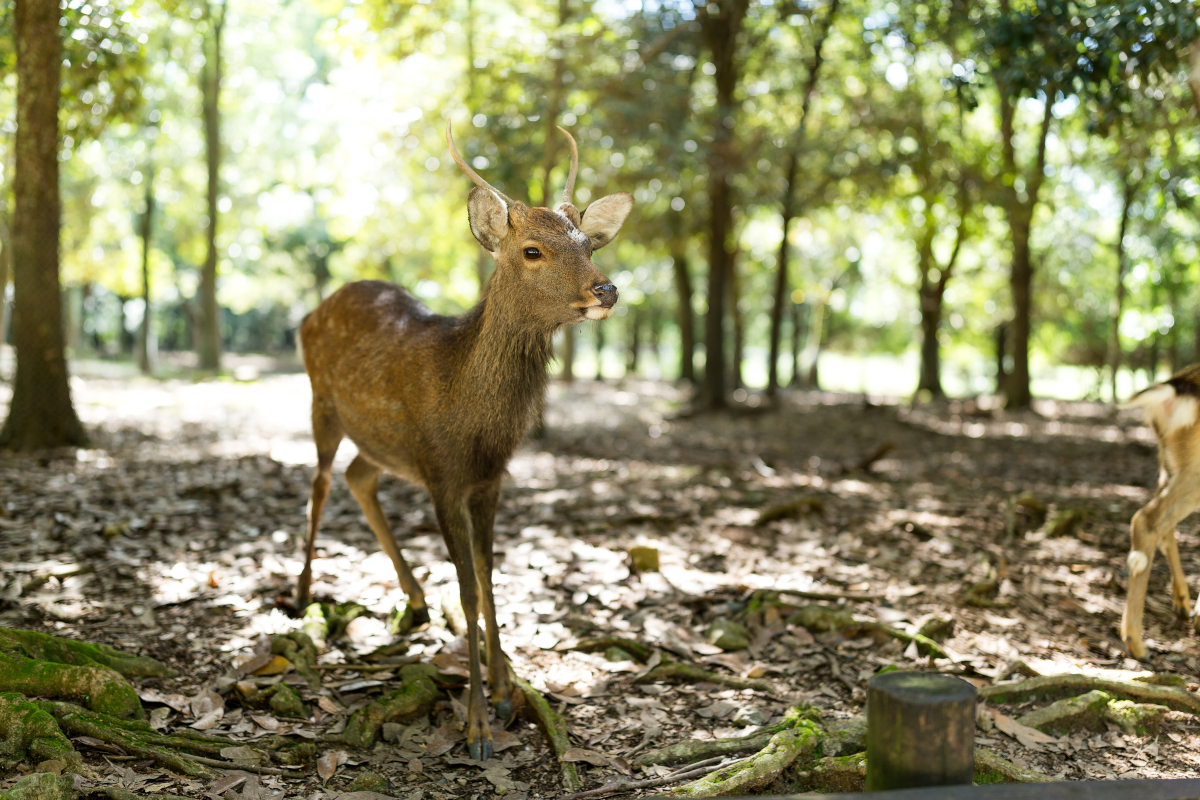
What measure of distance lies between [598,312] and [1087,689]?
279cm

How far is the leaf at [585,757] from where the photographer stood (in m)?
3.22

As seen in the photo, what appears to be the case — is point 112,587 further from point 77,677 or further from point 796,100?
point 796,100

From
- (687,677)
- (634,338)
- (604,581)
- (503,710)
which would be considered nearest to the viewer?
(503,710)

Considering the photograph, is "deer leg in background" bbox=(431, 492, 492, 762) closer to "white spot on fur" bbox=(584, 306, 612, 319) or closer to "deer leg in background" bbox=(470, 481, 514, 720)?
"deer leg in background" bbox=(470, 481, 514, 720)

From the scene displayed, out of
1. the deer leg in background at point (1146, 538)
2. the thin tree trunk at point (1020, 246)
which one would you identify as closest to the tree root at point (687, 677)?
the deer leg in background at point (1146, 538)

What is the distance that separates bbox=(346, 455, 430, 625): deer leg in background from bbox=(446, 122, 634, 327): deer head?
5.78ft

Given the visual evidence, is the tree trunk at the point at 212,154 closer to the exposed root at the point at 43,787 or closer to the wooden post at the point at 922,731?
the exposed root at the point at 43,787

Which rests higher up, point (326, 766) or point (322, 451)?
point (322, 451)

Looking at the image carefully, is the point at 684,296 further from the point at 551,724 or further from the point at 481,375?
the point at 551,724

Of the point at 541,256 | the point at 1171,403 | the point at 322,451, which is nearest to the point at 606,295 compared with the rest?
the point at 541,256

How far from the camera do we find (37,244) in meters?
7.95

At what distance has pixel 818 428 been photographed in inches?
524

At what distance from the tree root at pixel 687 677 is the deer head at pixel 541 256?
1759mm

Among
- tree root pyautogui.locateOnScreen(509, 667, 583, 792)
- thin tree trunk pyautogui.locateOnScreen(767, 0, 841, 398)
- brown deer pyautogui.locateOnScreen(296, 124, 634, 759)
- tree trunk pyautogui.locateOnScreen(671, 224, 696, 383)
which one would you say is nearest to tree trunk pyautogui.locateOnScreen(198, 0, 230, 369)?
tree trunk pyautogui.locateOnScreen(671, 224, 696, 383)
